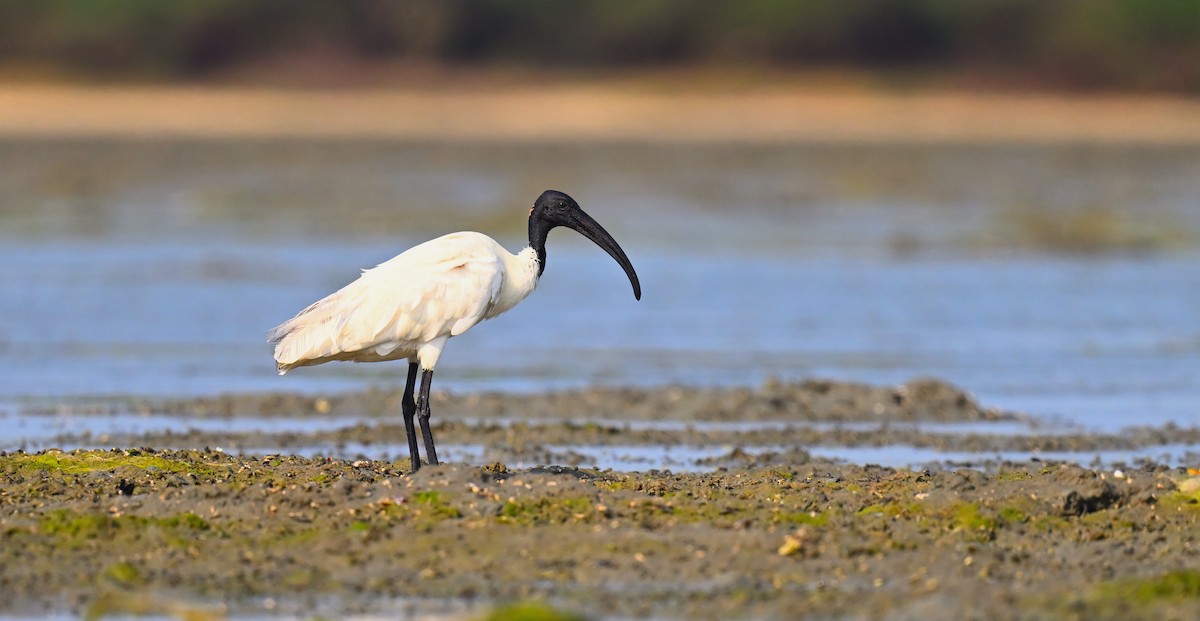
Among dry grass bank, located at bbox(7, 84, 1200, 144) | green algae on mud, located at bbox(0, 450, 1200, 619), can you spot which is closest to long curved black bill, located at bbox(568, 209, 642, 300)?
green algae on mud, located at bbox(0, 450, 1200, 619)

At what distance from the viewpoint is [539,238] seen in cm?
1041

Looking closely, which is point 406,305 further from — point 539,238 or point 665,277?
point 665,277

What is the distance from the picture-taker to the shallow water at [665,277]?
15.4 meters

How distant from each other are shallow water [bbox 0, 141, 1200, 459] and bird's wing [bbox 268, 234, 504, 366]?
13.6 ft

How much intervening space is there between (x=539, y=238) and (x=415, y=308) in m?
0.96

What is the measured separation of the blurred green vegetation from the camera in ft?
202

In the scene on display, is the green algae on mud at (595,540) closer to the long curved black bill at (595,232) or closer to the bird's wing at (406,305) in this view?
the bird's wing at (406,305)

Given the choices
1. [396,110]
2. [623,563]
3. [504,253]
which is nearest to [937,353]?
[504,253]

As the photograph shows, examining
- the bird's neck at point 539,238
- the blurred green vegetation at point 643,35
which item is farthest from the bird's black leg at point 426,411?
the blurred green vegetation at point 643,35

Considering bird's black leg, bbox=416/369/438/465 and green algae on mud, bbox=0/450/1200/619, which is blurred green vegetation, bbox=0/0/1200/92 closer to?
bird's black leg, bbox=416/369/438/465

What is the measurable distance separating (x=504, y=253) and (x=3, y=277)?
12211 millimetres

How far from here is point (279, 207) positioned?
33.2m

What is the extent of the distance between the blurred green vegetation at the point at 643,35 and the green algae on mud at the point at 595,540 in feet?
173

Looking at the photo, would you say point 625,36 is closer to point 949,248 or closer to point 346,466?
point 949,248
